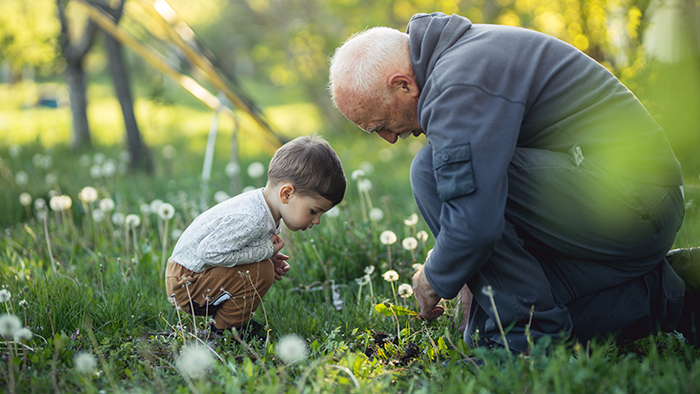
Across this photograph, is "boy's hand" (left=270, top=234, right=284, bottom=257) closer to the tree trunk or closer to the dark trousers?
the dark trousers

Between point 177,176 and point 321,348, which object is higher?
point 321,348

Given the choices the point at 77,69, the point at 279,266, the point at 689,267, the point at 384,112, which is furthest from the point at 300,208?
the point at 77,69

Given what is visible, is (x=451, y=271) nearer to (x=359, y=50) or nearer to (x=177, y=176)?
(x=359, y=50)

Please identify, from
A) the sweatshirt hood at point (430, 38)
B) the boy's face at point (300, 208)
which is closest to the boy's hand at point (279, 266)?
the boy's face at point (300, 208)

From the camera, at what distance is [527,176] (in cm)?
197

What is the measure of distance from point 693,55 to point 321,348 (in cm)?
415

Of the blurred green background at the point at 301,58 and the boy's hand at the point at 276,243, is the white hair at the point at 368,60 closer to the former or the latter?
the boy's hand at the point at 276,243

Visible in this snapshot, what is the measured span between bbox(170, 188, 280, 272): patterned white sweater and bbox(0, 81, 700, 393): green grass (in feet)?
1.08

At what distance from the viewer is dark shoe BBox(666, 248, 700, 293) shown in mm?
2248

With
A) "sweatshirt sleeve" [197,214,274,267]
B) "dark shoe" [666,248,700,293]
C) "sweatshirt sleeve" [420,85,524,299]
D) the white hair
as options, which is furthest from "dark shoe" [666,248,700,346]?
"sweatshirt sleeve" [197,214,274,267]

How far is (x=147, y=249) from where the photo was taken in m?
3.26

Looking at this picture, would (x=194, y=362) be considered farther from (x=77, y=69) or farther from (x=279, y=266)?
(x=77, y=69)

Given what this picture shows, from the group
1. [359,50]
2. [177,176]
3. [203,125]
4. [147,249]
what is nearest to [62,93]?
[203,125]

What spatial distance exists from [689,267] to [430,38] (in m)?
1.52
